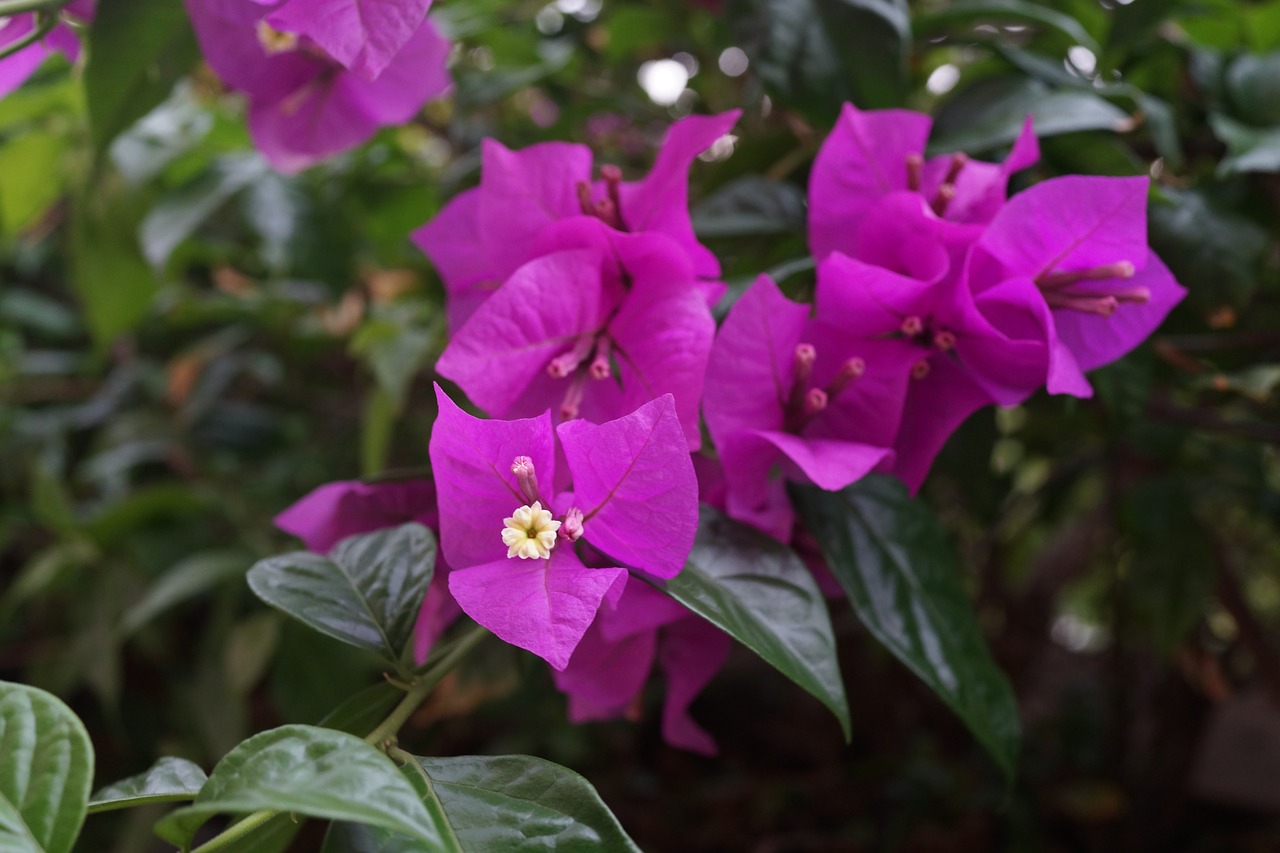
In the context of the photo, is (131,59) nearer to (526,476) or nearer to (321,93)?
(321,93)

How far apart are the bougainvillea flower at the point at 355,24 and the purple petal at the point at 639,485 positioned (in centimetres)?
16

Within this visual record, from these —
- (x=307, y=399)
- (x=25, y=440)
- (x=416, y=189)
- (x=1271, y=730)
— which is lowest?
(x=1271, y=730)

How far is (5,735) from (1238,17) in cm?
73

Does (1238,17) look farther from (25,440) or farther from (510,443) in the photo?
(25,440)

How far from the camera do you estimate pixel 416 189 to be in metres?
0.86

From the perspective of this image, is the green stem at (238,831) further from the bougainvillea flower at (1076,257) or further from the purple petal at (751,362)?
→ the bougainvillea flower at (1076,257)

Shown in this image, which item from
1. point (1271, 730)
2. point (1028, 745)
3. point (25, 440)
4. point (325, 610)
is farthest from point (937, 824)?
point (25, 440)

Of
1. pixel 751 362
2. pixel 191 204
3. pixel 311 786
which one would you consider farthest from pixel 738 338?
pixel 191 204

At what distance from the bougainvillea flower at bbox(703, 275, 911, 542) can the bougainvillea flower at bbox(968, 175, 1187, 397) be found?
53mm

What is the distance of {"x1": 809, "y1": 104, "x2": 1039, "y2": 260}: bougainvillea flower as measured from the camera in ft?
1.35

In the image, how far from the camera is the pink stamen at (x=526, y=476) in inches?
12.1

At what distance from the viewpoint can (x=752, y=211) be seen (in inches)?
19.5

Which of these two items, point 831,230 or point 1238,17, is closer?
point 831,230

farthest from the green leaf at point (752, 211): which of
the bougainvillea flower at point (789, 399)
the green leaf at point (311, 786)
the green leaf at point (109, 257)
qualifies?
the green leaf at point (109, 257)
